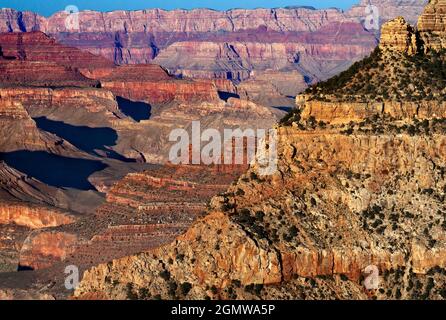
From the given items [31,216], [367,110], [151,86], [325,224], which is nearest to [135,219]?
[31,216]

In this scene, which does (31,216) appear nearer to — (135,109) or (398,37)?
(398,37)

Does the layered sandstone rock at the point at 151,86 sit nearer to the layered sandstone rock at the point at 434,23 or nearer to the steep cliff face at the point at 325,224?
the layered sandstone rock at the point at 434,23

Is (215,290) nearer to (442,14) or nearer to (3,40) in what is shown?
(442,14)

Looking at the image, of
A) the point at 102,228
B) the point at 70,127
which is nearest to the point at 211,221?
the point at 102,228

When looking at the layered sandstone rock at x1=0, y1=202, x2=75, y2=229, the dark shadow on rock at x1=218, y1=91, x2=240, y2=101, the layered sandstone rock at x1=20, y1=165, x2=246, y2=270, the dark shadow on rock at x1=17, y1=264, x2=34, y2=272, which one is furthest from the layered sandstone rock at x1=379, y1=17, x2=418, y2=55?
the dark shadow on rock at x1=218, y1=91, x2=240, y2=101

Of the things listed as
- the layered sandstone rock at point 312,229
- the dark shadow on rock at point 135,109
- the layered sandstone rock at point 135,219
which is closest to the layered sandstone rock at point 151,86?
the dark shadow on rock at point 135,109

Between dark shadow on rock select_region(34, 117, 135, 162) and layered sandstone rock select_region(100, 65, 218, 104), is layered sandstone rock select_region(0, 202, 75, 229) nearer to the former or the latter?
dark shadow on rock select_region(34, 117, 135, 162)
